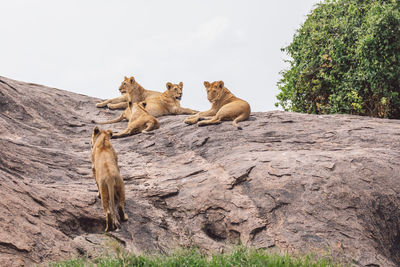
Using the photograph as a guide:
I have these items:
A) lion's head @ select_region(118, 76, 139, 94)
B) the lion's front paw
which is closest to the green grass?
the lion's front paw

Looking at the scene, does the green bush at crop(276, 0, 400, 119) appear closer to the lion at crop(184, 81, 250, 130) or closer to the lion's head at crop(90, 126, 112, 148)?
the lion at crop(184, 81, 250, 130)

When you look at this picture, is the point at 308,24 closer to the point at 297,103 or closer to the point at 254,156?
the point at 297,103

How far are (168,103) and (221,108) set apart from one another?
376 cm

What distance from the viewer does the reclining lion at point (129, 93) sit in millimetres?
16484

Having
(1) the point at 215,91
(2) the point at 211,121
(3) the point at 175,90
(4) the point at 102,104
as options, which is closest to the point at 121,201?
(2) the point at 211,121

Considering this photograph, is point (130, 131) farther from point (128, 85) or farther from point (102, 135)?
point (128, 85)

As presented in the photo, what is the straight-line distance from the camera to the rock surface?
22.0ft

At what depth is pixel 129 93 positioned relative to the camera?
675 inches

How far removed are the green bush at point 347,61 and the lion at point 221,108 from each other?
535 cm

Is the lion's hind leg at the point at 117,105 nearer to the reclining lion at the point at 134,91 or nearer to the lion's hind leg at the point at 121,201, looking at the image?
the reclining lion at the point at 134,91

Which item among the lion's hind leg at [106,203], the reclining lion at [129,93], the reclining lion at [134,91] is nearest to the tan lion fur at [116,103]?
the reclining lion at [129,93]

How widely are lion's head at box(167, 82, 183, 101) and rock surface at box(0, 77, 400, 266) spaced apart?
5011 mm

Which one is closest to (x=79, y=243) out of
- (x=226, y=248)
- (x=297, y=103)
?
(x=226, y=248)

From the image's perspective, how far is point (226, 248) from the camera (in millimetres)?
6953
